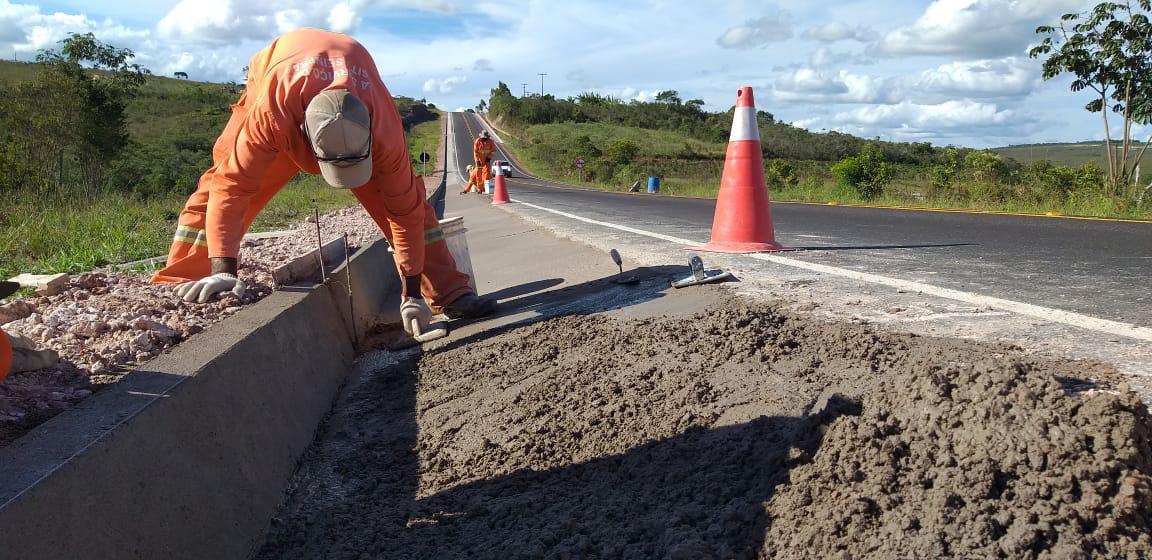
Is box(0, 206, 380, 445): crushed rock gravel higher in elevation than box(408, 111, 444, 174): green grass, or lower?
lower

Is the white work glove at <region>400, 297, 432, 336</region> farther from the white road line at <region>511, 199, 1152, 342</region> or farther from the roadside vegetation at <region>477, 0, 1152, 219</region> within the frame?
the roadside vegetation at <region>477, 0, 1152, 219</region>

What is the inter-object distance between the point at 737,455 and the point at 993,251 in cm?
554

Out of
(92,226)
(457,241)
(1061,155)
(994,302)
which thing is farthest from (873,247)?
(1061,155)

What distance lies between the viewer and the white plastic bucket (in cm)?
631

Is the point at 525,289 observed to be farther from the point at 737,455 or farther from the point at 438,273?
the point at 737,455

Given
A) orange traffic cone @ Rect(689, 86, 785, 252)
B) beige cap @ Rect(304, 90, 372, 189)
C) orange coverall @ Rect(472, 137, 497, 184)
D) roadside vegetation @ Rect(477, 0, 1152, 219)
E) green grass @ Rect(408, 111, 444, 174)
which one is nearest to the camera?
beige cap @ Rect(304, 90, 372, 189)

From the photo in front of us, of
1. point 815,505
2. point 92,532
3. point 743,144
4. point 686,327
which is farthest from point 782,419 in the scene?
point 743,144

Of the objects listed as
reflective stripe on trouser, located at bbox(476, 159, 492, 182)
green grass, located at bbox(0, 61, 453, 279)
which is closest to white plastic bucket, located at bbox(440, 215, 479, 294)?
green grass, located at bbox(0, 61, 453, 279)

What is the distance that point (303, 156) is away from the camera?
15.2 ft

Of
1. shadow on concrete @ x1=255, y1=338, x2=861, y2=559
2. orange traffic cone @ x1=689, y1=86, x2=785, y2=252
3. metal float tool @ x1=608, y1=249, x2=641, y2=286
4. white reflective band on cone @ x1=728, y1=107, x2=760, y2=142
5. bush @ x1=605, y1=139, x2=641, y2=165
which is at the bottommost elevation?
shadow on concrete @ x1=255, y1=338, x2=861, y2=559

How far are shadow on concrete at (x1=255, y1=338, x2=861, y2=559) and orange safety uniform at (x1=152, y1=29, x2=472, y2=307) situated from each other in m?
1.81

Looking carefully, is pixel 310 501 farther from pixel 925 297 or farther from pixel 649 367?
pixel 925 297

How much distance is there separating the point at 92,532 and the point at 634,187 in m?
30.3

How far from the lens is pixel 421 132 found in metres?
99.4
